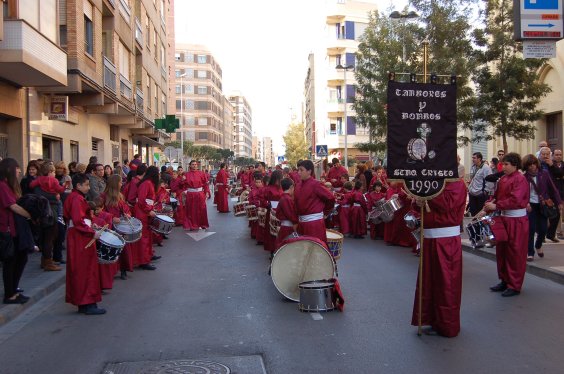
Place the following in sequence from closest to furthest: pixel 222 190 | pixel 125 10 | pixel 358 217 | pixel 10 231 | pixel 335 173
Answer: pixel 10 231 < pixel 358 217 < pixel 335 173 < pixel 222 190 < pixel 125 10

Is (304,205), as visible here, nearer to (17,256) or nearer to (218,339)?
(218,339)

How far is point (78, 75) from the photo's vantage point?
56.1 ft

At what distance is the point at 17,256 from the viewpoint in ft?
24.8

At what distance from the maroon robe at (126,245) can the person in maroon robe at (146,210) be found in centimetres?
21

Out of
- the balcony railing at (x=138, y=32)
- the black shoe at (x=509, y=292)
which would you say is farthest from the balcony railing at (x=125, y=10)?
the black shoe at (x=509, y=292)

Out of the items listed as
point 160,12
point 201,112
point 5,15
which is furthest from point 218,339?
point 201,112

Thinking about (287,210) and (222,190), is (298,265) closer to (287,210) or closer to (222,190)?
(287,210)

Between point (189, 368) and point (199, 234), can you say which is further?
point (199, 234)

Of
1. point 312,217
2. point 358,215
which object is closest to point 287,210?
point 312,217

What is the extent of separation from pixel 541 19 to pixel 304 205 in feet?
19.4

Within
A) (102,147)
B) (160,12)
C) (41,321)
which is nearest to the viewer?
(41,321)

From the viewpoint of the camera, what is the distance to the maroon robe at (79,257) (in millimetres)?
7160

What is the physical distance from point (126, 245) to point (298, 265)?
11.8 ft

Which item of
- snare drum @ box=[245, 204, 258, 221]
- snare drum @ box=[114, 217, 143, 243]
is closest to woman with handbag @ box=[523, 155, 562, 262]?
snare drum @ box=[245, 204, 258, 221]
